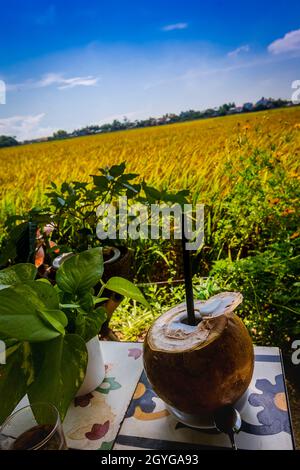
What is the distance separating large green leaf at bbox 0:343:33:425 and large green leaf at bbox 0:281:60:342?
54mm

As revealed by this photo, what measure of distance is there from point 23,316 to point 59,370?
0.08 m

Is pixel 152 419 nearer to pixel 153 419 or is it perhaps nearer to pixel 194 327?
A: pixel 153 419

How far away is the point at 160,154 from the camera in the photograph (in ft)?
5.73

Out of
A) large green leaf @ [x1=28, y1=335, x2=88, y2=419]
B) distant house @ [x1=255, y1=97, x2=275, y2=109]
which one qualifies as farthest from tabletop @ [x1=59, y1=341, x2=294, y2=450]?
distant house @ [x1=255, y1=97, x2=275, y2=109]

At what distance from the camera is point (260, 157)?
5.07ft

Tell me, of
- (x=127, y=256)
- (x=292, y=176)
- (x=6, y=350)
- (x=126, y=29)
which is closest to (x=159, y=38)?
(x=126, y=29)

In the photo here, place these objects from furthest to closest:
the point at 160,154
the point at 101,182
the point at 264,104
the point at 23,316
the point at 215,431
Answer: the point at 160,154, the point at 264,104, the point at 101,182, the point at 215,431, the point at 23,316

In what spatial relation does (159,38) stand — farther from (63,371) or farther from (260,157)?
(63,371)

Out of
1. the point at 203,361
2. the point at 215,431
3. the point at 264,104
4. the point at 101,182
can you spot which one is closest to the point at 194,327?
the point at 203,361

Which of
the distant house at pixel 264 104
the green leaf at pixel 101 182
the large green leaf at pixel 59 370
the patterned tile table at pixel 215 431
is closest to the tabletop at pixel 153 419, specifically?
the patterned tile table at pixel 215 431

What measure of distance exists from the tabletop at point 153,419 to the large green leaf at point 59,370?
0.46 ft

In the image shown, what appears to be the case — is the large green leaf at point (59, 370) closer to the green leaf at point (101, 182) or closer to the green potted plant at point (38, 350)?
the green potted plant at point (38, 350)

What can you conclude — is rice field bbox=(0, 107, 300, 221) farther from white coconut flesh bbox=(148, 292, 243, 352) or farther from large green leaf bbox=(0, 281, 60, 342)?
large green leaf bbox=(0, 281, 60, 342)

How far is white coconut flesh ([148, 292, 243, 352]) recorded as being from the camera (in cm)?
42
